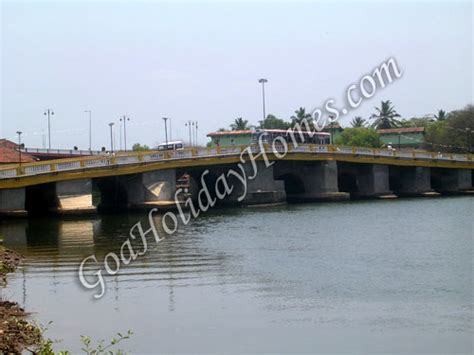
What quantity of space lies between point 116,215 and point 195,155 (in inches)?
349

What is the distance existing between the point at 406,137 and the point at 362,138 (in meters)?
10.9

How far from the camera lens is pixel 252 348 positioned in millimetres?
15766

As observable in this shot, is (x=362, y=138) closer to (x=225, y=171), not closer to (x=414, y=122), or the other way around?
(x=414, y=122)

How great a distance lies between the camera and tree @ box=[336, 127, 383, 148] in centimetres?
12012

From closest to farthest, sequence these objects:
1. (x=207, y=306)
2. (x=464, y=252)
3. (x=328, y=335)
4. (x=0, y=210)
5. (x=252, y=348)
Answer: (x=252, y=348), (x=328, y=335), (x=207, y=306), (x=464, y=252), (x=0, y=210)

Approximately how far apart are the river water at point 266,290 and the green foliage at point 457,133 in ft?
205

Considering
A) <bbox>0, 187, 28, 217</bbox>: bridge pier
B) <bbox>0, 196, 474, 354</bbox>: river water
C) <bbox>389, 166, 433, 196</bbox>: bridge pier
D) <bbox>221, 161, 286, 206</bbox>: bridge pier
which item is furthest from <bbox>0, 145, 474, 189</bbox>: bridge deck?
<bbox>0, 196, 474, 354</bbox>: river water

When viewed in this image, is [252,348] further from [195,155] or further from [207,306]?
[195,155]

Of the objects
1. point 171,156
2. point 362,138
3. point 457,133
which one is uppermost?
point 362,138

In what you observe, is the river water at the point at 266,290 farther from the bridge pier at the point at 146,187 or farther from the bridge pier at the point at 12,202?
the bridge pier at the point at 146,187

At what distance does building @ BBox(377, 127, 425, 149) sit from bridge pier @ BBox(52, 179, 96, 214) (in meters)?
72.9

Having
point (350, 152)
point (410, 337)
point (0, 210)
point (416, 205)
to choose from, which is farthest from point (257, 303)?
point (350, 152)

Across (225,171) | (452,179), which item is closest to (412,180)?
(452,179)

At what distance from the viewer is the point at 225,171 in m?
67.4
